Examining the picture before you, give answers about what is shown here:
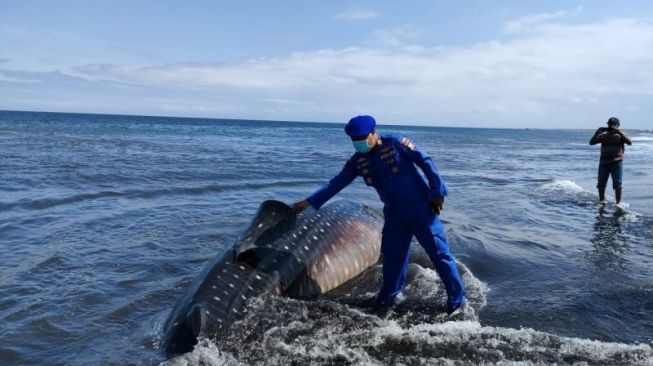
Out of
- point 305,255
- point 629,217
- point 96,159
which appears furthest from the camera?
point 96,159

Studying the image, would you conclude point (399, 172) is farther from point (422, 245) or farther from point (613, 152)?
point (613, 152)

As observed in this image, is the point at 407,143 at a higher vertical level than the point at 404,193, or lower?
higher

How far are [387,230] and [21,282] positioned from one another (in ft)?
14.0

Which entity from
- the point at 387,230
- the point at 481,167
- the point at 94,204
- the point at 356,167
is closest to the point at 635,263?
the point at 387,230

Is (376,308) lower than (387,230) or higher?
lower

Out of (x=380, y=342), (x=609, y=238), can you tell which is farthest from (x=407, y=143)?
(x=609, y=238)

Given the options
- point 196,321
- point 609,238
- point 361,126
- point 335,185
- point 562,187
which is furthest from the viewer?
point 562,187

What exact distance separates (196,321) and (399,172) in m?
2.24

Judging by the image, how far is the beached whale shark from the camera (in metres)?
4.64

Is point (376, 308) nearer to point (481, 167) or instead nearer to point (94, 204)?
point (94, 204)

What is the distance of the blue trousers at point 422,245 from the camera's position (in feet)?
16.7

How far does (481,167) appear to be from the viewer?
76.0 feet

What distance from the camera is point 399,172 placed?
501cm

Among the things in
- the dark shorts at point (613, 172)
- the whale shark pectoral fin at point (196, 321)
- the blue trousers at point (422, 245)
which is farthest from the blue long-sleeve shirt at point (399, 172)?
the dark shorts at point (613, 172)
